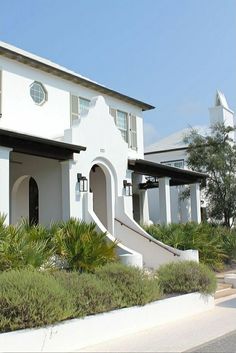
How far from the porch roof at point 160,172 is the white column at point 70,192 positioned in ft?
13.0

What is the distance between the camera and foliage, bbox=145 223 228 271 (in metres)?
17.8

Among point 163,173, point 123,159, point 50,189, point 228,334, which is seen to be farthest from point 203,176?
point 228,334

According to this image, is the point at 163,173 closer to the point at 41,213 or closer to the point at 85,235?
the point at 41,213

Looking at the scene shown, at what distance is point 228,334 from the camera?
888 centimetres

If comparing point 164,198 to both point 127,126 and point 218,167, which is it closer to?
point 127,126

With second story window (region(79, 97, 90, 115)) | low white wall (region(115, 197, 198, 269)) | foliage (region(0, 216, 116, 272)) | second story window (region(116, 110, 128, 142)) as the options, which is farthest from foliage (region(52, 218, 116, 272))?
second story window (region(116, 110, 128, 142))

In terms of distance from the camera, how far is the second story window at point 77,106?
19.5 meters

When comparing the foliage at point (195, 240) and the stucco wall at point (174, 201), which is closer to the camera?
the foliage at point (195, 240)

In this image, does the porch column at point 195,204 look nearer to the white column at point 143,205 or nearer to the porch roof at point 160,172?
the porch roof at point 160,172

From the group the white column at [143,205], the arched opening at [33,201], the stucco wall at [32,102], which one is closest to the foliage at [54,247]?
the stucco wall at [32,102]

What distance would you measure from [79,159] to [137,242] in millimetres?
3710

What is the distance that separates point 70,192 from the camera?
634 inches

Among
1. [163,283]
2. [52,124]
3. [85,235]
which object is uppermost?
[52,124]

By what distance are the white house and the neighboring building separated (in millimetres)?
→ 8004
